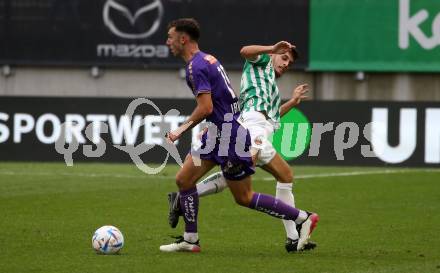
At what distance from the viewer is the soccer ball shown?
35.1 ft

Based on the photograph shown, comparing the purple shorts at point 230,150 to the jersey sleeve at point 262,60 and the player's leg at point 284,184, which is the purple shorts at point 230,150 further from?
the jersey sleeve at point 262,60

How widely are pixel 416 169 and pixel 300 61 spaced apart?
533 cm

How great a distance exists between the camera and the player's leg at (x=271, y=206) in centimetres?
1083

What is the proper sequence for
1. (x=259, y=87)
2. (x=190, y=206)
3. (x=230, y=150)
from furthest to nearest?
(x=259, y=87), (x=190, y=206), (x=230, y=150)

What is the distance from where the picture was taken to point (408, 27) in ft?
88.5

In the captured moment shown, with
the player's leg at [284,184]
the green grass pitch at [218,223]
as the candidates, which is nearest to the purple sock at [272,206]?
the player's leg at [284,184]

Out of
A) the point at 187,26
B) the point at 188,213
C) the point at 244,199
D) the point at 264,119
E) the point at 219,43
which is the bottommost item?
the point at 188,213

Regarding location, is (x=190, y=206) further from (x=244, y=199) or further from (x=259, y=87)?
(x=259, y=87)

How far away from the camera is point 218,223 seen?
13.9 meters

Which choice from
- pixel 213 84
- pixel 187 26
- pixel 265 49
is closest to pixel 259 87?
pixel 213 84

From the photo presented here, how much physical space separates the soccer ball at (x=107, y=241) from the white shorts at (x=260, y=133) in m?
1.58

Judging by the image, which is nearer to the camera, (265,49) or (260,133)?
(265,49)

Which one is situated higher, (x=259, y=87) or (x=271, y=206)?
(x=259, y=87)

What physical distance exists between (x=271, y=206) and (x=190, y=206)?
2.62ft
